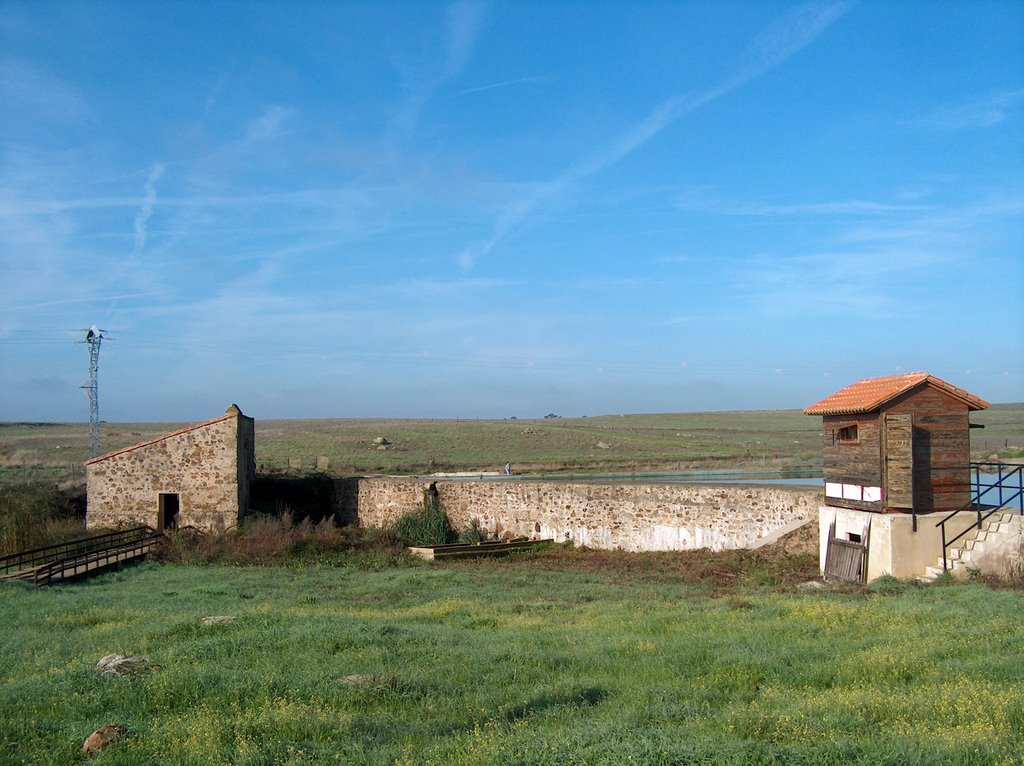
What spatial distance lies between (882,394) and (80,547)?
21297 mm

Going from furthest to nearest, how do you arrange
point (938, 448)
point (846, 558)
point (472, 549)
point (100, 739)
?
1. point (472, 549)
2. point (846, 558)
3. point (938, 448)
4. point (100, 739)

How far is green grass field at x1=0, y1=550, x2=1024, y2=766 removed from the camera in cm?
584

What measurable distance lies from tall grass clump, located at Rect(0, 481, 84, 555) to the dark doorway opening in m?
2.29

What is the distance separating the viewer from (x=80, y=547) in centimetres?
2364

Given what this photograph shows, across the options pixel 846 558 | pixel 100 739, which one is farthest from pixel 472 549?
pixel 100 739

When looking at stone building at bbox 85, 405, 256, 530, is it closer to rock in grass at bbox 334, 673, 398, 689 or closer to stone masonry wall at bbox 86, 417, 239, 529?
stone masonry wall at bbox 86, 417, 239, 529

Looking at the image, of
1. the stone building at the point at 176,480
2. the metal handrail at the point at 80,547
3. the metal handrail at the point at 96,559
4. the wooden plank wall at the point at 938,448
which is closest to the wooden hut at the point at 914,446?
the wooden plank wall at the point at 938,448

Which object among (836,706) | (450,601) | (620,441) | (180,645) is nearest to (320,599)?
(450,601)

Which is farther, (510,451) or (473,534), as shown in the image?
(510,451)

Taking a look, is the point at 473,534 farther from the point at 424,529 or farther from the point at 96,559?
the point at 96,559

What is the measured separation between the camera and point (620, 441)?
2876 inches

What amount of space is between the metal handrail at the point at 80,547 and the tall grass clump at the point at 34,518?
1.06 m

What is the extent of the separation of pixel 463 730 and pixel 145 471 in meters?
22.5

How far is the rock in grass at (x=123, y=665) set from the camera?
8078 millimetres
